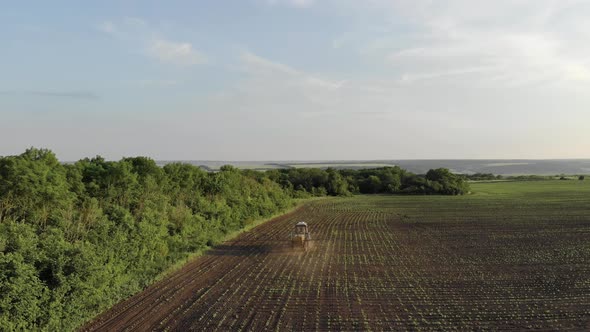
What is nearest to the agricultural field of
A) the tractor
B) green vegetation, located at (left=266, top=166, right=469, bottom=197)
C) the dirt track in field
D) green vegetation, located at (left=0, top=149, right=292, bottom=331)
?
the dirt track in field

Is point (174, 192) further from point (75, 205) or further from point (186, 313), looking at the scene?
point (186, 313)

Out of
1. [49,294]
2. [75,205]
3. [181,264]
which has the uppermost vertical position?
[75,205]

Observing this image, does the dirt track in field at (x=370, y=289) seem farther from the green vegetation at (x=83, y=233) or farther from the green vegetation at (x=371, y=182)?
the green vegetation at (x=371, y=182)

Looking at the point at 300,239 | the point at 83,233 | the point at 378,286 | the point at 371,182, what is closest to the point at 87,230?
the point at 83,233

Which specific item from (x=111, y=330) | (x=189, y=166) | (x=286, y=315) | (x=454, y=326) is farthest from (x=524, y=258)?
(x=189, y=166)

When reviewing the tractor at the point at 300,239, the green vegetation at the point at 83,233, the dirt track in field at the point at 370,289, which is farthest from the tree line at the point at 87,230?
the tractor at the point at 300,239

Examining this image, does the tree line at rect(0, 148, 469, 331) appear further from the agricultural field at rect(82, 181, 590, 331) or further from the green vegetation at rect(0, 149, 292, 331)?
the agricultural field at rect(82, 181, 590, 331)
